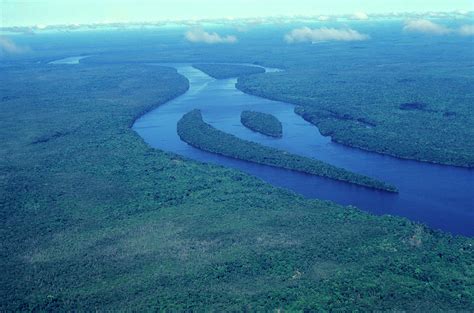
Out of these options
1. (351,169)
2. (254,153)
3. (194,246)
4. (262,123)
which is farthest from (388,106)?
(194,246)

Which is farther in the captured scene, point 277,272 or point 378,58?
point 378,58

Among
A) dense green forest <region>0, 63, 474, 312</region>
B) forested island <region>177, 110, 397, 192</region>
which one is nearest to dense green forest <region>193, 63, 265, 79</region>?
forested island <region>177, 110, 397, 192</region>

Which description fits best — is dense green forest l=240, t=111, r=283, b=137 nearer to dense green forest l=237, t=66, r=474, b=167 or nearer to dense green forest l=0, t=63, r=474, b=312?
dense green forest l=237, t=66, r=474, b=167

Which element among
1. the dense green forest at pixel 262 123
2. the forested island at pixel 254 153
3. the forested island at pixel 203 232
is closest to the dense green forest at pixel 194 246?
the forested island at pixel 203 232

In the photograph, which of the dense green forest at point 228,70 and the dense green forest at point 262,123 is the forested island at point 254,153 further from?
the dense green forest at point 228,70

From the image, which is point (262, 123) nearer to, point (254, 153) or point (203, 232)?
point (254, 153)

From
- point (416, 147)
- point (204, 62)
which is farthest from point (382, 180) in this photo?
point (204, 62)

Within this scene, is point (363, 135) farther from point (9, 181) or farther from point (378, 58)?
point (378, 58)
